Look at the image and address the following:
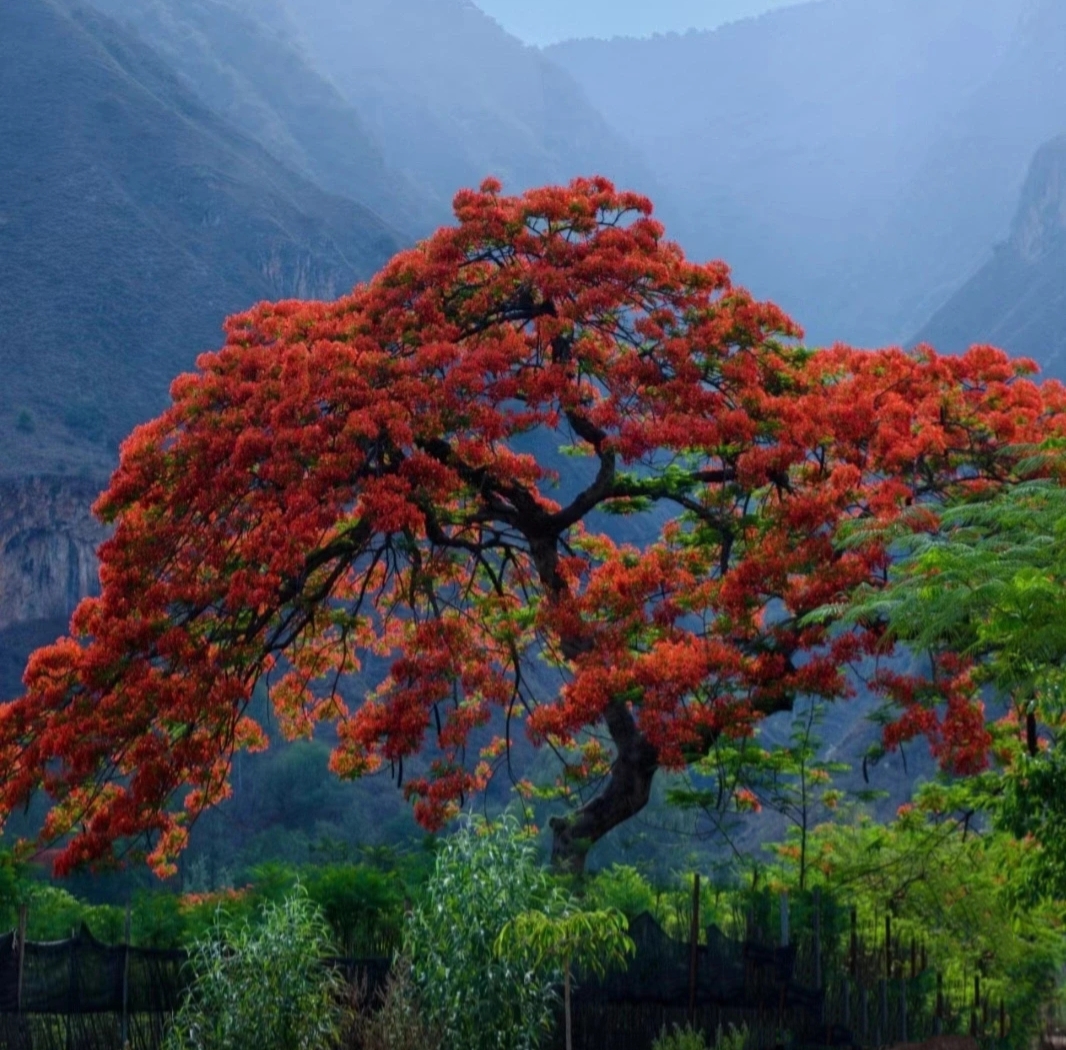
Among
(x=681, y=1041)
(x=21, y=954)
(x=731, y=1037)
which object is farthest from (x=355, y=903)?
(x=731, y=1037)

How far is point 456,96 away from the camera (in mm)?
148625

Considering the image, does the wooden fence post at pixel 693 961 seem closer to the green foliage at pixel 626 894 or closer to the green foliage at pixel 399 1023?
the green foliage at pixel 626 894

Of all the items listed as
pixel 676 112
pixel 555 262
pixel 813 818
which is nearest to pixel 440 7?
pixel 676 112

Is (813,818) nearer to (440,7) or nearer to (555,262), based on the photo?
(555,262)

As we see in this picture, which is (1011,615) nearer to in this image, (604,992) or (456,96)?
(604,992)

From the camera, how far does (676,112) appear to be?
569 ft

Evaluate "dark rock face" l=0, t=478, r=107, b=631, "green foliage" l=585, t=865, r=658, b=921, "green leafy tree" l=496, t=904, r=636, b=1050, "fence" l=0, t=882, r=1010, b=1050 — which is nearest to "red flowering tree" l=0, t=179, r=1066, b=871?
"green foliage" l=585, t=865, r=658, b=921

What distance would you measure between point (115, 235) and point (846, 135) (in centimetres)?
10795

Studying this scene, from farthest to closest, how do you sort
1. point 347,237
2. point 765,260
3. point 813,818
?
point 765,260, point 347,237, point 813,818

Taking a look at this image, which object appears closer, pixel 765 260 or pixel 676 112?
pixel 765 260

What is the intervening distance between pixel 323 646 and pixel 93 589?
1710 inches

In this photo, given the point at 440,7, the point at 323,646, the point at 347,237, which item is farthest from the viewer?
the point at 440,7

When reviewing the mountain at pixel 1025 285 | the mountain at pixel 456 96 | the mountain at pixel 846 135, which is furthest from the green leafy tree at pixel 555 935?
the mountain at pixel 456 96

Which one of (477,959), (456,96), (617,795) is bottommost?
(477,959)
